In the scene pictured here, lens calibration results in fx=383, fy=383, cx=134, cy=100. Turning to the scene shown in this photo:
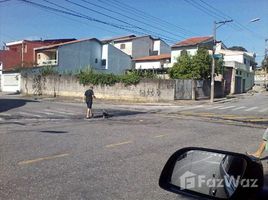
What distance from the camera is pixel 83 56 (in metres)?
53.0

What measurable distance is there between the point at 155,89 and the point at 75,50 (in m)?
20.7

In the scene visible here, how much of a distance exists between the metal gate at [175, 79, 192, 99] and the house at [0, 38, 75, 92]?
22.4 meters

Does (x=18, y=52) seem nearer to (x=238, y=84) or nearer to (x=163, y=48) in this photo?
(x=163, y=48)

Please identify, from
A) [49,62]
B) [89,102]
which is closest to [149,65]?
[49,62]

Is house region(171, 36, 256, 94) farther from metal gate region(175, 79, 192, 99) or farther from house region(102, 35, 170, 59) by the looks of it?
metal gate region(175, 79, 192, 99)

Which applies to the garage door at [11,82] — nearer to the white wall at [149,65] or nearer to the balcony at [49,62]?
the balcony at [49,62]

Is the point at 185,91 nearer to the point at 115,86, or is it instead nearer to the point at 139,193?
the point at 115,86

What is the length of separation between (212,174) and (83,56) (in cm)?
5103

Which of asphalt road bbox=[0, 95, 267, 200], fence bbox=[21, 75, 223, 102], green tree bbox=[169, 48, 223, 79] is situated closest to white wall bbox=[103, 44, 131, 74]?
fence bbox=[21, 75, 223, 102]

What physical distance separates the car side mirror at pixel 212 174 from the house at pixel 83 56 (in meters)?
47.7

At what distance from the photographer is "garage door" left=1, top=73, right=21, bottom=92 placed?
158ft

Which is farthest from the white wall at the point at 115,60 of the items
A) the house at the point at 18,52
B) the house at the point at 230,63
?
the house at the point at 18,52

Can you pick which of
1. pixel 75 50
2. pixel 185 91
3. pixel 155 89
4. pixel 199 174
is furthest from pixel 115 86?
pixel 199 174

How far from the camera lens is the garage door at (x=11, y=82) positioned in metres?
48.2
